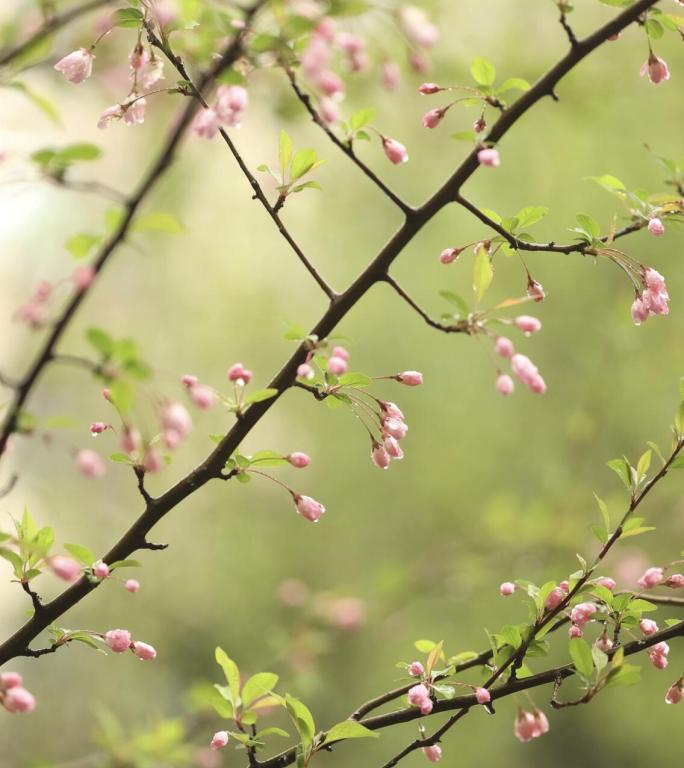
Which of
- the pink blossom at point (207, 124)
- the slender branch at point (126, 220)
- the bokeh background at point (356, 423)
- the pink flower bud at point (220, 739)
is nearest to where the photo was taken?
the slender branch at point (126, 220)

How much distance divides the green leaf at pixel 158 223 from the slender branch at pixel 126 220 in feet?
0.10

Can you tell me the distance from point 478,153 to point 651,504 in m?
2.26

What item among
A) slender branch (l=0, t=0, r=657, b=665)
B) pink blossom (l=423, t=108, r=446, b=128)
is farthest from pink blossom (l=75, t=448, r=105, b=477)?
pink blossom (l=423, t=108, r=446, b=128)

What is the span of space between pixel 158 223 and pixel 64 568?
26 cm

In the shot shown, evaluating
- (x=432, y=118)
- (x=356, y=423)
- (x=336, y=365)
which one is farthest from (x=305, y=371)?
(x=356, y=423)

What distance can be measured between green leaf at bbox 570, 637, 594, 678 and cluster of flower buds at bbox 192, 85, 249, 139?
1.44 ft

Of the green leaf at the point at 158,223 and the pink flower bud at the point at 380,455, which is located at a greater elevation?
the green leaf at the point at 158,223

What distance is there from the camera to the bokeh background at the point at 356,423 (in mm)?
2709

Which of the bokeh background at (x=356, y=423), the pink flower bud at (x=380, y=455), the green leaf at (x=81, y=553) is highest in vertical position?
the bokeh background at (x=356, y=423)

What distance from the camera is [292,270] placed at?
12.4 feet

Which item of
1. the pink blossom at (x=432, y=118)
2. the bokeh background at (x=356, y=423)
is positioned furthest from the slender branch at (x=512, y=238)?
the bokeh background at (x=356, y=423)

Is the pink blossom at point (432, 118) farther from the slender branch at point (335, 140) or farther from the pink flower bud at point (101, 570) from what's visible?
the pink flower bud at point (101, 570)

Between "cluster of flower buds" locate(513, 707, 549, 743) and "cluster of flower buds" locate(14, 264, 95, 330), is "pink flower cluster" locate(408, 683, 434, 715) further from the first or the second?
"cluster of flower buds" locate(14, 264, 95, 330)

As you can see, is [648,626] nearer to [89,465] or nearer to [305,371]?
[305,371]
